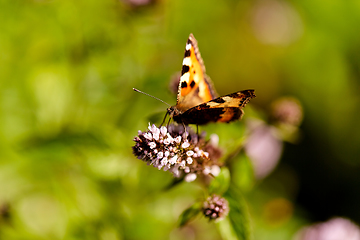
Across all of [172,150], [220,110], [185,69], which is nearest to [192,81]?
[185,69]

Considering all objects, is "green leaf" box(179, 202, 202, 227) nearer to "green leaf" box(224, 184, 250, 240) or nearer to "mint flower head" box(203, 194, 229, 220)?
"mint flower head" box(203, 194, 229, 220)

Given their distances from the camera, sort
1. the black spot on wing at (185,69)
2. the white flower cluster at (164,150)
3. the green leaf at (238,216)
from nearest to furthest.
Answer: the white flower cluster at (164,150) < the green leaf at (238,216) < the black spot on wing at (185,69)

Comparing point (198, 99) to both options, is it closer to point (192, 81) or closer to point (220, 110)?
point (192, 81)

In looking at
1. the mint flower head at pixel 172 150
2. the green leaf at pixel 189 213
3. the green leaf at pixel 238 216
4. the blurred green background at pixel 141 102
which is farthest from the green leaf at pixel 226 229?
the blurred green background at pixel 141 102

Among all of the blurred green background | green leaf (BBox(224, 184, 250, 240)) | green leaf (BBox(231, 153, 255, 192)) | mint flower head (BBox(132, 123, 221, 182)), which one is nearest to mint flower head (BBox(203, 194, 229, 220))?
green leaf (BBox(224, 184, 250, 240))

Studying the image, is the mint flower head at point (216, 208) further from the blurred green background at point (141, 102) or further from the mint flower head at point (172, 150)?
the blurred green background at point (141, 102)

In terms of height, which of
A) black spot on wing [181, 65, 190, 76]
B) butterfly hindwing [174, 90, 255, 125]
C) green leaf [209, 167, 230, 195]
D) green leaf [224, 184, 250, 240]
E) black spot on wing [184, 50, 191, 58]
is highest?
black spot on wing [184, 50, 191, 58]
